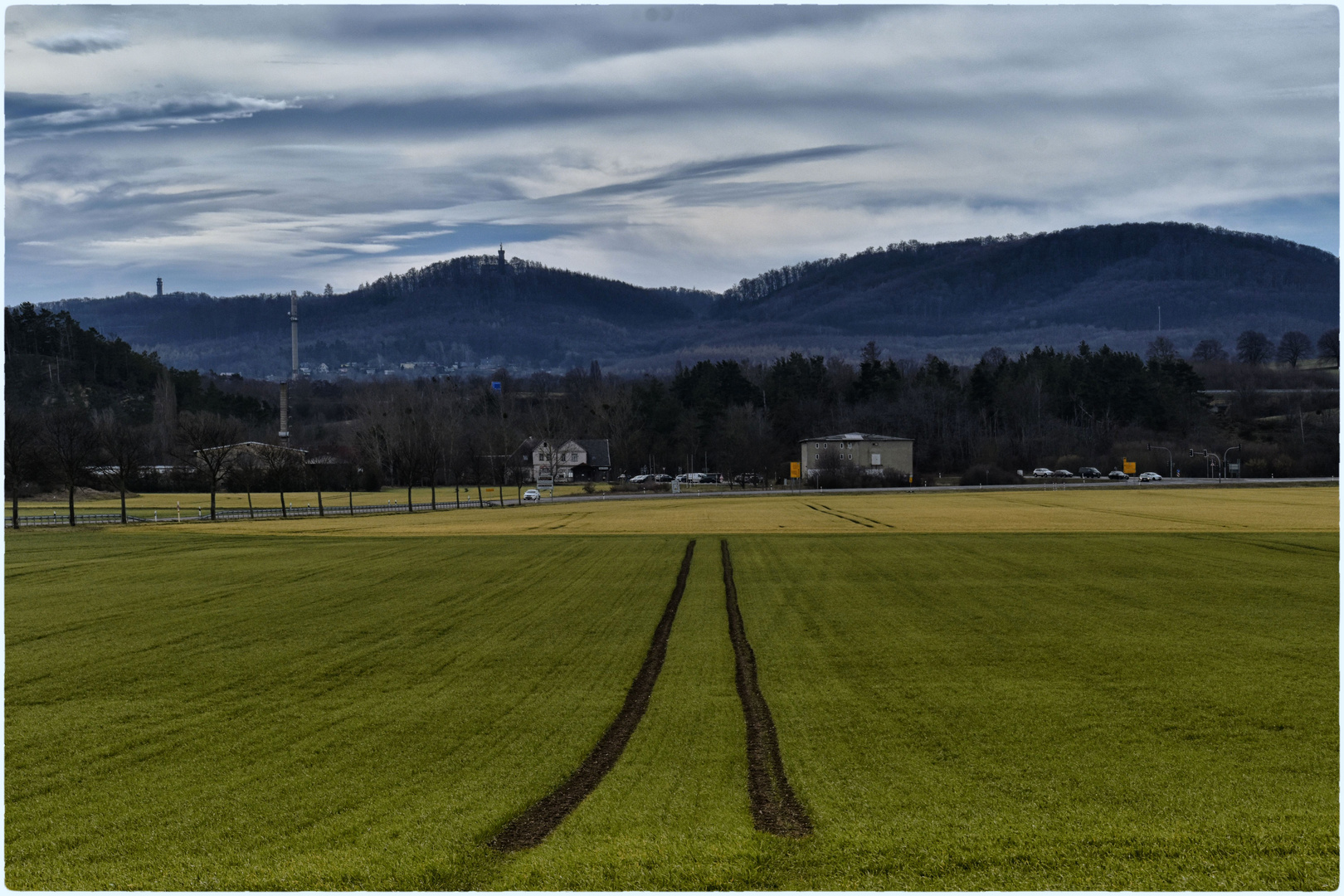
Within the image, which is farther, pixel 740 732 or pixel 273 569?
pixel 273 569

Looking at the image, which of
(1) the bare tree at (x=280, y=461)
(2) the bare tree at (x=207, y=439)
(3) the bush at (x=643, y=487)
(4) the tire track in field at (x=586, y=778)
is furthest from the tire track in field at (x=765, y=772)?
(3) the bush at (x=643, y=487)

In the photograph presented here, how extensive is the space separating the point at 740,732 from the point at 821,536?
4124 centimetres

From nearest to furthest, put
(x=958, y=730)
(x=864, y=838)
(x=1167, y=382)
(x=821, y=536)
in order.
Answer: (x=864, y=838), (x=958, y=730), (x=821, y=536), (x=1167, y=382)

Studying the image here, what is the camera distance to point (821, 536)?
5647 centimetres

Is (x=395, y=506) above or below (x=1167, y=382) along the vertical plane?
below

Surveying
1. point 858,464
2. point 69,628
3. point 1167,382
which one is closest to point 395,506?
point 858,464

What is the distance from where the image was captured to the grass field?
34.8 feet

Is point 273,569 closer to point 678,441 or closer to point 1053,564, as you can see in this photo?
point 1053,564

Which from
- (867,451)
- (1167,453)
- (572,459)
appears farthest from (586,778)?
(572,459)

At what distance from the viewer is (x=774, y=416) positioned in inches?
6521

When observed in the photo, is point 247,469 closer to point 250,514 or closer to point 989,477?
point 250,514

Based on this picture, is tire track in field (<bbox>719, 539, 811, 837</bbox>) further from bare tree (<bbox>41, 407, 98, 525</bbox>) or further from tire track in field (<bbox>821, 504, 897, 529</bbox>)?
bare tree (<bbox>41, 407, 98, 525</bbox>)

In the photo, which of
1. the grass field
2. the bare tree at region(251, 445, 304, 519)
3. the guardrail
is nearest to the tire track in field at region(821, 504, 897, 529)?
the grass field

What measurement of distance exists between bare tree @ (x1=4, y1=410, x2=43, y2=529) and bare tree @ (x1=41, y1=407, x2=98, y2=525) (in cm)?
91
